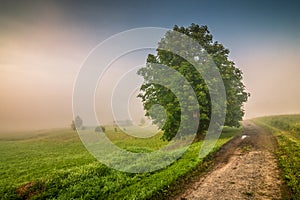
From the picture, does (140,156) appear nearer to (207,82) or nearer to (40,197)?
(40,197)

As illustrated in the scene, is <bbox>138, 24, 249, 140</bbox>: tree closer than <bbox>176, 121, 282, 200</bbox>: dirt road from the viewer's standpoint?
No

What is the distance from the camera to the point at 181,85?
73.7 feet

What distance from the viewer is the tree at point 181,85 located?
72.4ft

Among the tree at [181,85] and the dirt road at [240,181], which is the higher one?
the tree at [181,85]

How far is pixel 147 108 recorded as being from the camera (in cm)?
2436

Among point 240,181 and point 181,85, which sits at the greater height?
point 181,85

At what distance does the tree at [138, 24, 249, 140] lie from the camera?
869 inches

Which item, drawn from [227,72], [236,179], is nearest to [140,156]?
[236,179]

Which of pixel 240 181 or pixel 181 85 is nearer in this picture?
pixel 240 181

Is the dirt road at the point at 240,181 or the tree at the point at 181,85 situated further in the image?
the tree at the point at 181,85

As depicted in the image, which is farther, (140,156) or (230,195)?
(140,156)

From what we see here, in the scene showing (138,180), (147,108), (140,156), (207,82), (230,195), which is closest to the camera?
(230,195)

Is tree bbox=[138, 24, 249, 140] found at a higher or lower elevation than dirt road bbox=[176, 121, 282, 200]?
higher

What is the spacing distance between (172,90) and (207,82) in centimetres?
410
